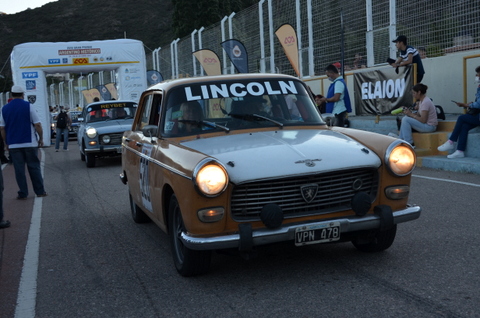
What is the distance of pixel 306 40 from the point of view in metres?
20.2

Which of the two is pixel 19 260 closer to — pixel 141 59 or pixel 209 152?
pixel 209 152

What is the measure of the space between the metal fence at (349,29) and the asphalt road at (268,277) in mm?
7191

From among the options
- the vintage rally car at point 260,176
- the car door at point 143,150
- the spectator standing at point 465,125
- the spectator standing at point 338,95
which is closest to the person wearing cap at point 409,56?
the spectator standing at point 338,95

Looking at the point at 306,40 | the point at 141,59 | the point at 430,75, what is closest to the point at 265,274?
the point at 430,75

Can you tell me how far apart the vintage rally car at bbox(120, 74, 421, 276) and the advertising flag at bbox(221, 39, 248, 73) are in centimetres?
1579

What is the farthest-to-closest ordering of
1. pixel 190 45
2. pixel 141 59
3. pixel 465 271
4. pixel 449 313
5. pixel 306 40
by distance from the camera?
pixel 190 45 < pixel 141 59 < pixel 306 40 < pixel 465 271 < pixel 449 313

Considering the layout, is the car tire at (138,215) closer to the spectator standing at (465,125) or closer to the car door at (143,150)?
the car door at (143,150)

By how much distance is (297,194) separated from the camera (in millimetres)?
4410

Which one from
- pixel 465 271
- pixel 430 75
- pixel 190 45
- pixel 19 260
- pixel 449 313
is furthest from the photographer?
pixel 190 45

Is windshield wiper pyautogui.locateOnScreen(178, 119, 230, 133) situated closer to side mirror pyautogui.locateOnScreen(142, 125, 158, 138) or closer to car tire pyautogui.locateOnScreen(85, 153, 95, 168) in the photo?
side mirror pyautogui.locateOnScreen(142, 125, 158, 138)

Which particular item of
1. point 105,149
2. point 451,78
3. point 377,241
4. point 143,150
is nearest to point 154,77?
point 105,149

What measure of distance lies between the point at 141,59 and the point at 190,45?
17.2 feet

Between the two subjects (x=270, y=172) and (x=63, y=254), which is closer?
(x=270, y=172)

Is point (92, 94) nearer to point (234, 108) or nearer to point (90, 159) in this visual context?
point (90, 159)
